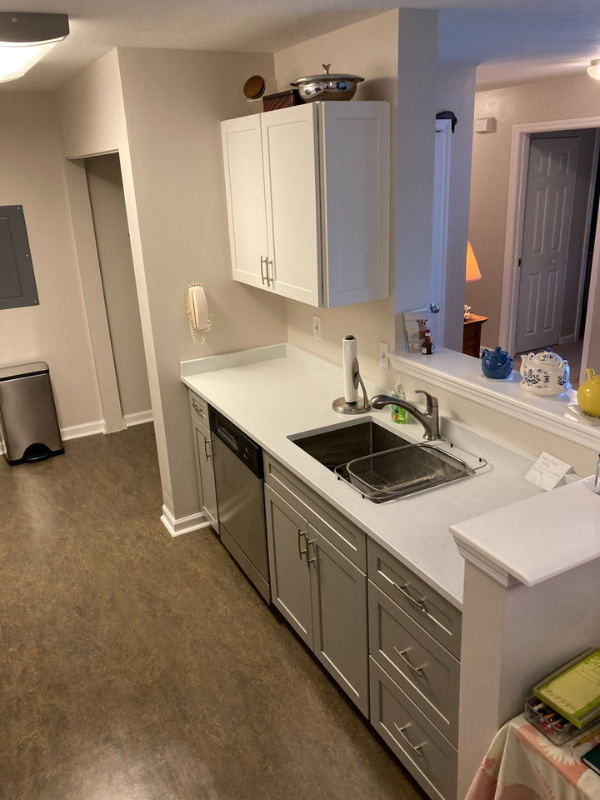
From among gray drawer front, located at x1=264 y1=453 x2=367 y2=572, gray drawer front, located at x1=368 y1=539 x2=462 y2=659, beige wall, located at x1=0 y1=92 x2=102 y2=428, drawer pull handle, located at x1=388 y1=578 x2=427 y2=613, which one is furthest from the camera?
beige wall, located at x1=0 y1=92 x2=102 y2=428

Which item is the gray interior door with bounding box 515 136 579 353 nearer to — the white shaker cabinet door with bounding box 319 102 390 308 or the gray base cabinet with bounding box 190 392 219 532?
the white shaker cabinet door with bounding box 319 102 390 308

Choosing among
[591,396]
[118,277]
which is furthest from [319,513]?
[118,277]

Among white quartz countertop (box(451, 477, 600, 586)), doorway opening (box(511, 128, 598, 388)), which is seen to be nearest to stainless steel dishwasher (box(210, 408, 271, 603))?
white quartz countertop (box(451, 477, 600, 586))

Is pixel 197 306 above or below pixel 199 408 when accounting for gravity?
above

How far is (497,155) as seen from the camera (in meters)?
5.75

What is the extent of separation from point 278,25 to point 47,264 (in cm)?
272

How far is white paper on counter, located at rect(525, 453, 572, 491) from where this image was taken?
2.10 metres

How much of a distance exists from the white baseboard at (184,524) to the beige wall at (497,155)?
368 cm

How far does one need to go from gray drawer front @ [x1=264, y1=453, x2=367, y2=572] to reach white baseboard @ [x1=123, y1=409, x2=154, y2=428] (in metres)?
2.86

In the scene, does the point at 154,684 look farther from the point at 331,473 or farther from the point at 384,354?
the point at 384,354

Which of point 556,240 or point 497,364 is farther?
point 556,240

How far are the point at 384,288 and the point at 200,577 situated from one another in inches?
67.7

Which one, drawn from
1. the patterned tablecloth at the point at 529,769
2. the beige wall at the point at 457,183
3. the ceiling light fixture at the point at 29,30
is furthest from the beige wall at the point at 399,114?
the patterned tablecloth at the point at 529,769

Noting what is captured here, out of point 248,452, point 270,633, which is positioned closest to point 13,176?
point 248,452
